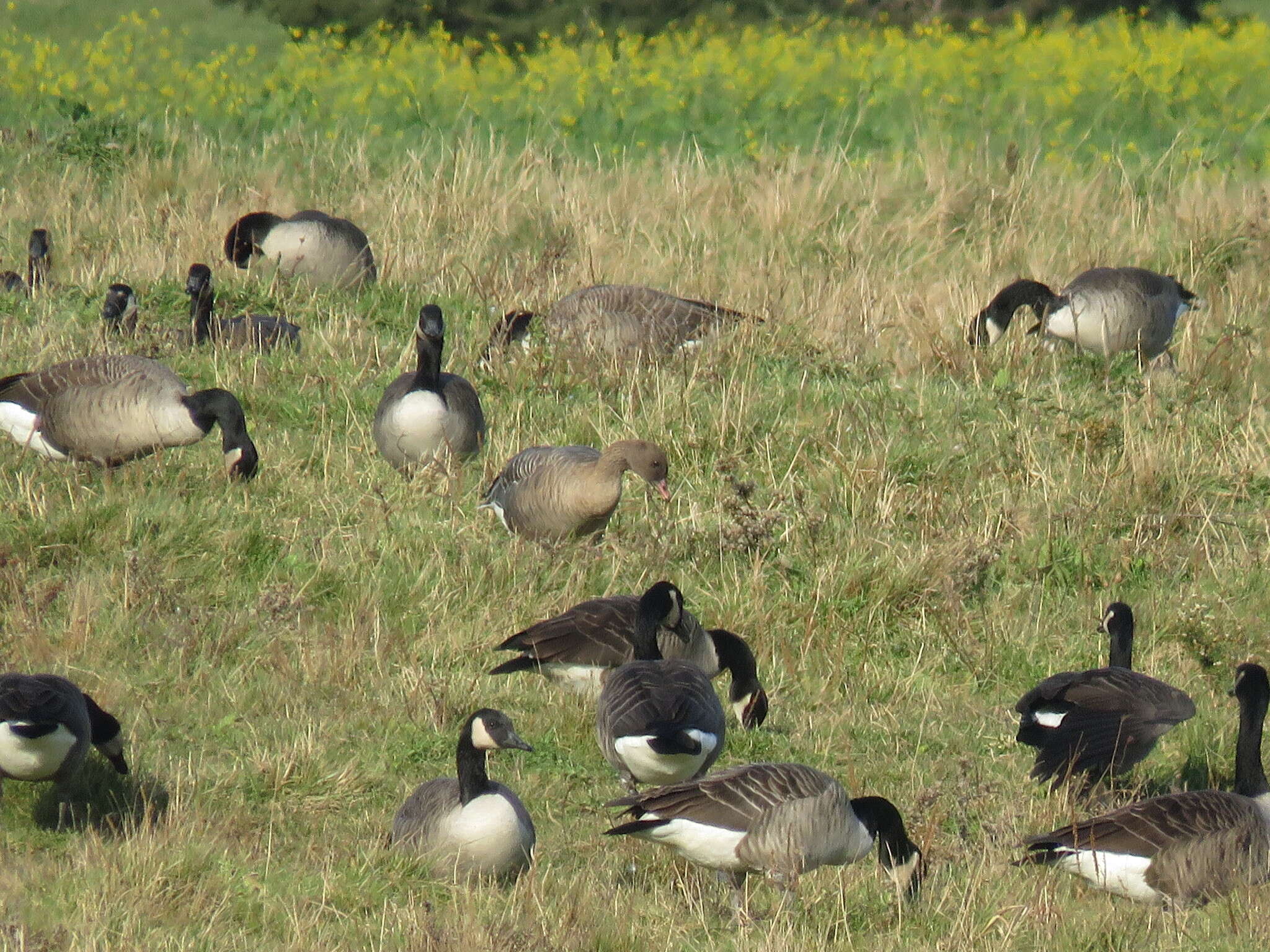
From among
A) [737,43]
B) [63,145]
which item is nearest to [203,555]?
[63,145]

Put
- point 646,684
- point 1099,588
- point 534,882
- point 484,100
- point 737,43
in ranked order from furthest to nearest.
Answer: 1. point 737,43
2. point 484,100
3. point 1099,588
4. point 646,684
5. point 534,882

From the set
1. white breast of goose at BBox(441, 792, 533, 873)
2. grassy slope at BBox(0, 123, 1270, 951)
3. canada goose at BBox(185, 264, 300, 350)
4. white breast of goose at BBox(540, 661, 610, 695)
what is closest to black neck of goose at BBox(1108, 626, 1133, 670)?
grassy slope at BBox(0, 123, 1270, 951)

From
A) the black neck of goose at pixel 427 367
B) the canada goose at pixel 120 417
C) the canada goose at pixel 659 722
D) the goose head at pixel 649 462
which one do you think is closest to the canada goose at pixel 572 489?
the goose head at pixel 649 462

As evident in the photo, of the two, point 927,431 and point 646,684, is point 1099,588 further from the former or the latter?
point 646,684

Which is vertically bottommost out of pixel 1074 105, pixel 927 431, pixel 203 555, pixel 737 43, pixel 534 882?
pixel 534 882

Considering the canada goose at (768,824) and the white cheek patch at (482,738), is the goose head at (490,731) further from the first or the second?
the canada goose at (768,824)

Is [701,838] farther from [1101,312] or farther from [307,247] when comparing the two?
[307,247]

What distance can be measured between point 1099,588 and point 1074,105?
40.1ft

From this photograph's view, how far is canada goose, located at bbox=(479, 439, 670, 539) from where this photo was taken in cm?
830

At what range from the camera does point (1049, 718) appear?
6.55m

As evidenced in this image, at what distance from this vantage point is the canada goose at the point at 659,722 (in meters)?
5.78

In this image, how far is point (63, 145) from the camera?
1509 cm

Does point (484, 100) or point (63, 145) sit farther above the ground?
point (484, 100)

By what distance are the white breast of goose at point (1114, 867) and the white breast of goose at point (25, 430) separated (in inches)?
227
